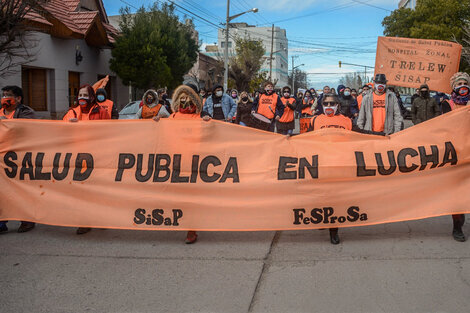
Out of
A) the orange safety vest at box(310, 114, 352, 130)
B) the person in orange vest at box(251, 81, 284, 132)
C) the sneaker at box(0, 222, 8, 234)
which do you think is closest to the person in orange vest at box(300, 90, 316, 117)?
the person in orange vest at box(251, 81, 284, 132)

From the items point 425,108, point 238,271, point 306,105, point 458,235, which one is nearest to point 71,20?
point 306,105

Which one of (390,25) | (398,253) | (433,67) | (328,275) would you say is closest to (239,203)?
(328,275)

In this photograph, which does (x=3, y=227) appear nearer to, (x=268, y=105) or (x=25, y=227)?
(x=25, y=227)

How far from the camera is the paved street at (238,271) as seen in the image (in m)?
3.75

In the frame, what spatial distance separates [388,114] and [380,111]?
131mm

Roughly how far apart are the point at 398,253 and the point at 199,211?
7.09 ft

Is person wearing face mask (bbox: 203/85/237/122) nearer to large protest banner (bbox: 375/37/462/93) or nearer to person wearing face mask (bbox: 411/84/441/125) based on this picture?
large protest banner (bbox: 375/37/462/93)

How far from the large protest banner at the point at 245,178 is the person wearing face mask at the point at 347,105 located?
761cm

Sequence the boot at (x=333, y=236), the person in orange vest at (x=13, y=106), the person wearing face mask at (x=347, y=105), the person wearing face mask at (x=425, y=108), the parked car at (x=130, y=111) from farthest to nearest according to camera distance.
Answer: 1. the parked car at (x=130, y=111)
2. the person wearing face mask at (x=347, y=105)
3. the person wearing face mask at (x=425, y=108)
4. the person in orange vest at (x=13, y=106)
5. the boot at (x=333, y=236)

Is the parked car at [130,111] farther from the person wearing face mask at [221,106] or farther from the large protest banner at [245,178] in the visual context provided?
the large protest banner at [245,178]

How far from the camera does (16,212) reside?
18.8 feet

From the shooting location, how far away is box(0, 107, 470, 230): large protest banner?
210 inches

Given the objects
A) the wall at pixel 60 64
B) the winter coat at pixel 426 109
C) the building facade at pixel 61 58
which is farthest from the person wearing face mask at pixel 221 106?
the wall at pixel 60 64

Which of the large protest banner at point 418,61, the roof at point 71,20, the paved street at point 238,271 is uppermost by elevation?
the roof at point 71,20
